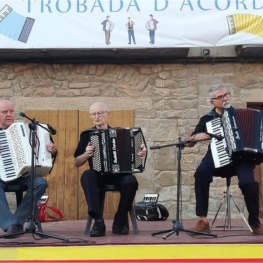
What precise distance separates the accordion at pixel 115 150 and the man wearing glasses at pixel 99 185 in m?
0.05

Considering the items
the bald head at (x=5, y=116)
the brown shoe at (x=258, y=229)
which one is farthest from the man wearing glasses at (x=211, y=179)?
the bald head at (x=5, y=116)

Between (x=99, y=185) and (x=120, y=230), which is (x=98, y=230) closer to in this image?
(x=120, y=230)

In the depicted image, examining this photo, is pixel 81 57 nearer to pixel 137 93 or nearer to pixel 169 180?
pixel 137 93

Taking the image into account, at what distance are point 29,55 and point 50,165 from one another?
2634 mm

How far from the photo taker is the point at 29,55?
272 inches

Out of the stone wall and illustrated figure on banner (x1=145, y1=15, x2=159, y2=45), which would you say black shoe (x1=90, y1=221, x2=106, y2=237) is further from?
illustrated figure on banner (x1=145, y1=15, x2=159, y2=45)

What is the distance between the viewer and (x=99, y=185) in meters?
4.73

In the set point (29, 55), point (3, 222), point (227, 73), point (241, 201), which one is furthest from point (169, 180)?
point (3, 222)

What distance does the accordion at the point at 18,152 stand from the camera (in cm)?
447

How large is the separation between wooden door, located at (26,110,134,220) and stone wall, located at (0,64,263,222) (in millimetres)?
119

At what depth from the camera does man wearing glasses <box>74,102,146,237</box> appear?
14.9ft

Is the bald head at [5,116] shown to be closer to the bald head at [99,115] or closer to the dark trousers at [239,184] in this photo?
the bald head at [99,115]

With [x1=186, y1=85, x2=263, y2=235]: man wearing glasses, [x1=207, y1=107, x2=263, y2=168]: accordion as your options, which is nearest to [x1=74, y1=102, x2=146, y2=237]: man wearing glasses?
[x1=186, y1=85, x2=263, y2=235]: man wearing glasses

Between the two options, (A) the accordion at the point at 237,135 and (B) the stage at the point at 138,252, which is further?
(A) the accordion at the point at 237,135
